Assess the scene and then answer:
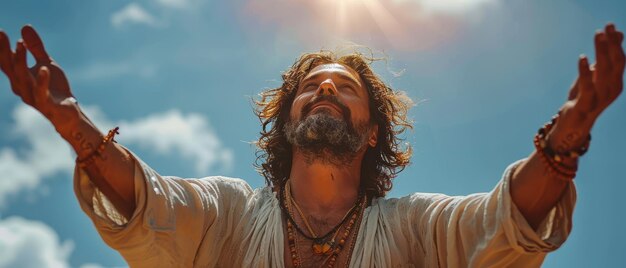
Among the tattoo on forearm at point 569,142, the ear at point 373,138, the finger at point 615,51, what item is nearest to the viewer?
the finger at point 615,51

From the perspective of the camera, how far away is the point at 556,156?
3863mm

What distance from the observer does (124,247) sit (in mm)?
4590

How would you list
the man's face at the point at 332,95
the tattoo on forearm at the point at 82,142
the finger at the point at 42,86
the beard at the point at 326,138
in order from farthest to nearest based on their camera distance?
the man's face at the point at 332,95
the beard at the point at 326,138
the tattoo on forearm at the point at 82,142
the finger at the point at 42,86

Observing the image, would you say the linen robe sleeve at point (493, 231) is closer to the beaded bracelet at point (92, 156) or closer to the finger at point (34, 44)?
the beaded bracelet at point (92, 156)

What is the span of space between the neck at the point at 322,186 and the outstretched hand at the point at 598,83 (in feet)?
7.71

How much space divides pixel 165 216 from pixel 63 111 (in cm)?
98

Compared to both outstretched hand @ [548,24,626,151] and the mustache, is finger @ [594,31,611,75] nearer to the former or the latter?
outstretched hand @ [548,24,626,151]

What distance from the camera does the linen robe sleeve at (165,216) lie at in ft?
14.6

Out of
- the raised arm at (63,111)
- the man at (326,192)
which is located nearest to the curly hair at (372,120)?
the man at (326,192)

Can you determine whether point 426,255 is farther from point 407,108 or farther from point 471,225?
point 407,108

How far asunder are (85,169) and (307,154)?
6.53ft

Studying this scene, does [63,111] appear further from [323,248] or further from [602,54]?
[602,54]

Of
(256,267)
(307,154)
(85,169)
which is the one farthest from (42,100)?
(307,154)

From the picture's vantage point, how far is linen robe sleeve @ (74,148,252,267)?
4.45m
